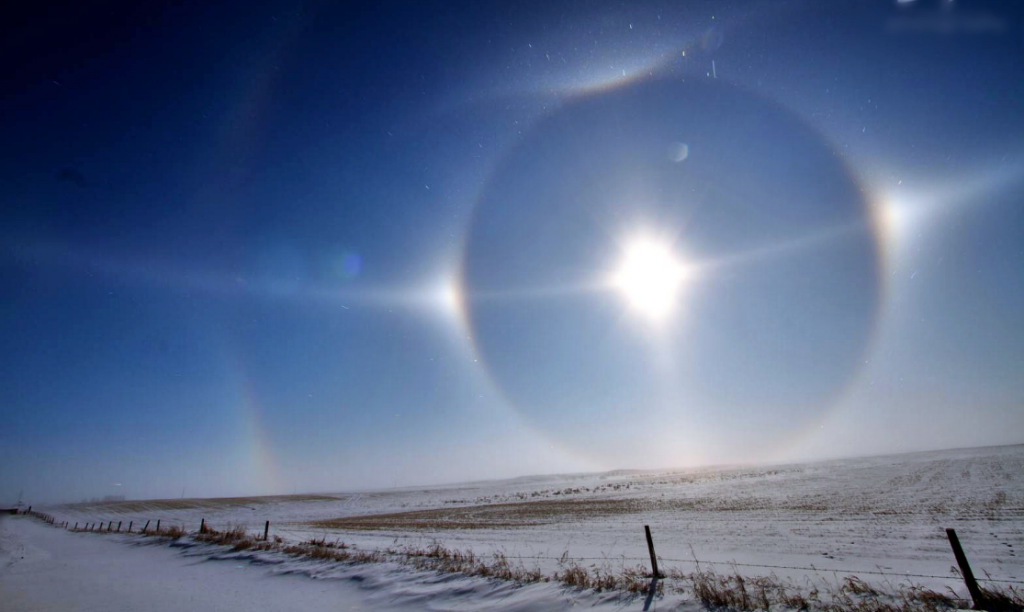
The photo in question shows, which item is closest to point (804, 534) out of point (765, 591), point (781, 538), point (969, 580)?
point (781, 538)

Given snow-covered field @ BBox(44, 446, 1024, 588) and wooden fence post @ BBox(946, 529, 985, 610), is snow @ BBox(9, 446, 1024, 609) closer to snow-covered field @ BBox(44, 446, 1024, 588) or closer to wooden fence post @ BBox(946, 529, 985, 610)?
snow-covered field @ BBox(44, 446, 1024, 588)

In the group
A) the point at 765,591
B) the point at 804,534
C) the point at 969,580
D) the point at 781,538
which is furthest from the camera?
the point at 804,534

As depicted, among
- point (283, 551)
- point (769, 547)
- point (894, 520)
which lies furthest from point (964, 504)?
point (283, 551)

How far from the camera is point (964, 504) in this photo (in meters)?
22.3

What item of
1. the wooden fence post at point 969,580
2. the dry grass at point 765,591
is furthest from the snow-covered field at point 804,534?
the wooden fence post at point 969,580

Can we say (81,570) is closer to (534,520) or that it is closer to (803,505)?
(534,520)

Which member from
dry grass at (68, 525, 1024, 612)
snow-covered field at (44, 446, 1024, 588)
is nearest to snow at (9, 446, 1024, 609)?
snow-covered field at (44, 446, 1024, 588)

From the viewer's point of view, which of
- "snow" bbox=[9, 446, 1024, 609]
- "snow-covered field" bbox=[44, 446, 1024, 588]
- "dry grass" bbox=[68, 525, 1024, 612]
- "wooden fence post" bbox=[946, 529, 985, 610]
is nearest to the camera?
"wooden fence post" bbox=[946, 529, 985, 610]

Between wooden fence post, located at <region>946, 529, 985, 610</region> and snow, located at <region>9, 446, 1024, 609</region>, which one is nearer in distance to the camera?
wooden fence post, located at <region>946, 529, 985, 610</region>

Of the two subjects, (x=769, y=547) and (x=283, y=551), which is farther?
(x=283, y=551)

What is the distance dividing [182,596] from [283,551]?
22.1 ft

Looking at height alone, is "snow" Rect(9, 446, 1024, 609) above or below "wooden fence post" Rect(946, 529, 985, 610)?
below

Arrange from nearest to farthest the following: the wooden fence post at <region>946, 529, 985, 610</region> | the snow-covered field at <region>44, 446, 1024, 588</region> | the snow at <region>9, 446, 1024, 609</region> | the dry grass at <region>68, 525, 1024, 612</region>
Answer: the wooden fence post at <region>946, 529, 985, 610</region>, the dry grass at <region>68, 525, 1024, 612</region>, the snow at <region>9, 446, 1024, 609</region>, the snow-covered field at <region>44, 446, 1024, 588</region>

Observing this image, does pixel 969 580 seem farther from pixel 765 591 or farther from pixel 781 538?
pixel 781 538
